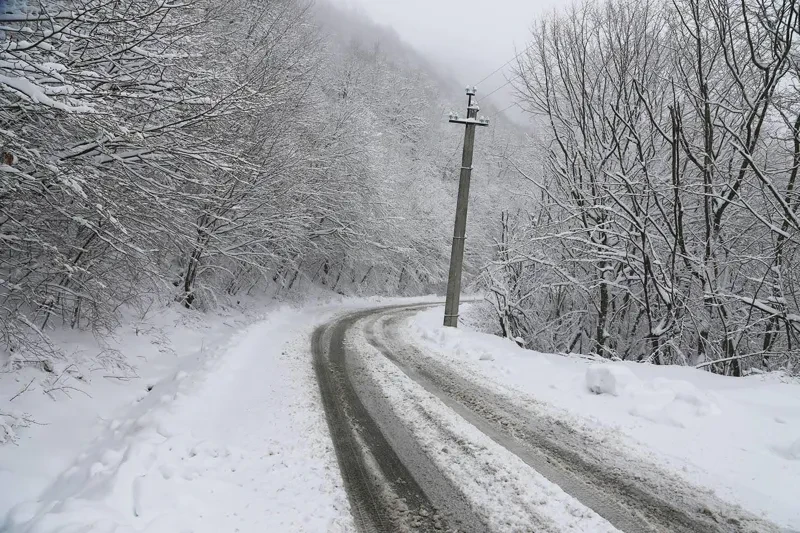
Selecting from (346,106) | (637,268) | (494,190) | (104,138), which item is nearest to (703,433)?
(637,268)

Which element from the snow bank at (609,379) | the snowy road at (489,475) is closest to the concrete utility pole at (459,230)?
the snowy road at (489,475)

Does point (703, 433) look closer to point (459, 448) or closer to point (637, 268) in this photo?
point (459, 448)

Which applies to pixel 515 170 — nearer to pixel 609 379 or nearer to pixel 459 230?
pixel 459 230

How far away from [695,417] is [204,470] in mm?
5211

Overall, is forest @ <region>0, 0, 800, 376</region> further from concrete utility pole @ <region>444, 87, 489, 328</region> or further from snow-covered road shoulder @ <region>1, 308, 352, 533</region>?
snow-covered road shoulder @ <region>1, 308, 352, 533</region>

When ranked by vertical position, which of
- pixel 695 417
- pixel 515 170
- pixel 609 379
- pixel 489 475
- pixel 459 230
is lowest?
pixel 489 475

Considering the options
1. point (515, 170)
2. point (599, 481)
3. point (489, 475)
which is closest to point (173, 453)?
point (489, 475)

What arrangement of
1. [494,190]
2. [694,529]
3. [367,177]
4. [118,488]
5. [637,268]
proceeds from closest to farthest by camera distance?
1. [694,529]
2. [118,488]
3. [637,268]
4. [367,177]
5. [494,190]

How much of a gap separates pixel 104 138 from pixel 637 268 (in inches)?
340

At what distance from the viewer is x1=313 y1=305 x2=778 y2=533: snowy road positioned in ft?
10.2

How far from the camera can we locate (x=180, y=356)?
8797mm

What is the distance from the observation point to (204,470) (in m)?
3.87

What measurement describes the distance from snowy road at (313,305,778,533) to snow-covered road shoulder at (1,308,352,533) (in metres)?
0.33

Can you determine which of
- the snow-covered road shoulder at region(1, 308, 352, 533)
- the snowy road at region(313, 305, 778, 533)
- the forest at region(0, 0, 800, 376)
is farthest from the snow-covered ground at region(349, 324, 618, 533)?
the forest at region(0, 0, 800, 376)
